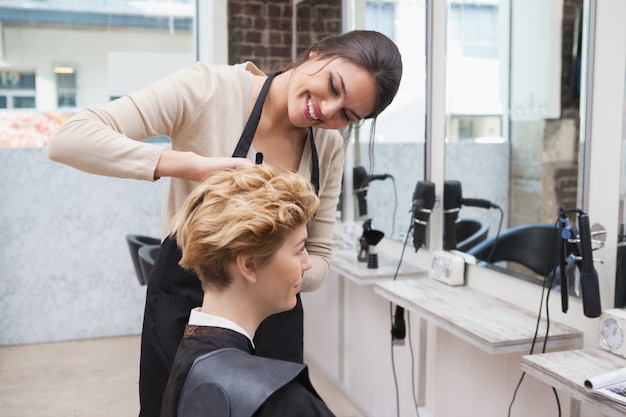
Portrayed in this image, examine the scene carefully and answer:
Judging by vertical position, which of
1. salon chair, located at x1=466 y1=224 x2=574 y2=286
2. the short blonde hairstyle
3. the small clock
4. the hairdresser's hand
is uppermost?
the hairdresser's hand

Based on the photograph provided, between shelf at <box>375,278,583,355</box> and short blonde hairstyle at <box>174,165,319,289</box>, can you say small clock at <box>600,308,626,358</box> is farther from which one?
short blonde hairstyle at <box>174,165,319,289</box>

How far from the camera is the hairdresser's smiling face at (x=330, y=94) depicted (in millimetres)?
1486

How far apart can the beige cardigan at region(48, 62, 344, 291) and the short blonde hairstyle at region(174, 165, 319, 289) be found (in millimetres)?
159

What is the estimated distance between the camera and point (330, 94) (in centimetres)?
149

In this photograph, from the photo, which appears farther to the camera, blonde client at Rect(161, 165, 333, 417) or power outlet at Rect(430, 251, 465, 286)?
power outlet at Rect(430, 251, 465, 286)

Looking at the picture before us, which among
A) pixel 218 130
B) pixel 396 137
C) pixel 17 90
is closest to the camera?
pixel 218 130

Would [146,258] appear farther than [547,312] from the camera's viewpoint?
Yes

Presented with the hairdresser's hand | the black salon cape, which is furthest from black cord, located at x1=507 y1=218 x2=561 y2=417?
the hairdresser's hand

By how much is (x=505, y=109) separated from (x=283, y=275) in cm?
171

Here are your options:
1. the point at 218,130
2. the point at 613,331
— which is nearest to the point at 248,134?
the point at 218,130

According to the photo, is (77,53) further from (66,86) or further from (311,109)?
(311,109)

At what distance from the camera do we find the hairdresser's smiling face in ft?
4.88

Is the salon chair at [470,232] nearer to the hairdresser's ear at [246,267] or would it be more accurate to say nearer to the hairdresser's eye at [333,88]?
the hairdresser's eye at [333,88]

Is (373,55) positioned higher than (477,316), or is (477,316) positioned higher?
(373,55)
